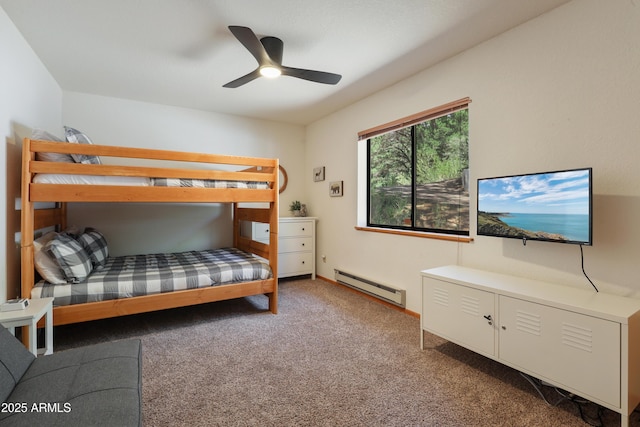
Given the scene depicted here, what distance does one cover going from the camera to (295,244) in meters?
3.99

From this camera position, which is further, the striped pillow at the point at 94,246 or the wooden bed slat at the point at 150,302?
the striped pillow at the point at 94,246

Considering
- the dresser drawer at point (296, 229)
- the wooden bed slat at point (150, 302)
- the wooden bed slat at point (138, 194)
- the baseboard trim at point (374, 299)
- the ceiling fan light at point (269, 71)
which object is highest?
the ceiling fan light at point (269, 71)

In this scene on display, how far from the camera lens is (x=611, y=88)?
1653 mm

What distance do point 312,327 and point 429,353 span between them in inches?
36.7

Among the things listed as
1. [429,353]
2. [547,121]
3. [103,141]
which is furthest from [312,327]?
[103,141]

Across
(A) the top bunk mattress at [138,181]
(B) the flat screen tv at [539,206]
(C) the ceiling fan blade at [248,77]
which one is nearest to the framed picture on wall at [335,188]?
(A) the top bunk mattress at [138,181]

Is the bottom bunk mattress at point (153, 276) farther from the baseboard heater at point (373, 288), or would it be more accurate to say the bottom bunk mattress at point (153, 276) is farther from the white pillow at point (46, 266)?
the baseboard heater at point (373, 288)

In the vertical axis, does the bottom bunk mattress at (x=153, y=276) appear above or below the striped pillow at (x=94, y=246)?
below

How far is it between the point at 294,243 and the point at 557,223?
285 centimetres

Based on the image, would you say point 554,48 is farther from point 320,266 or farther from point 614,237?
point 320,266

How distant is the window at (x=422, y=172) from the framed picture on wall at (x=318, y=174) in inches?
30.7

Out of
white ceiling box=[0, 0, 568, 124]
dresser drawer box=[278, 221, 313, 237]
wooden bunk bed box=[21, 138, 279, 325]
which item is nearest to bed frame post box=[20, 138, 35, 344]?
wooden bunk bed box=[21, 138, 279, 325]

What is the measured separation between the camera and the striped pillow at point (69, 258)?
2.07m

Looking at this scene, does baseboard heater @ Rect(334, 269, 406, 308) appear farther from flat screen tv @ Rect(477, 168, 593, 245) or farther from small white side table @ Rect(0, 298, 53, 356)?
small white side table @ Rect(0, 298, 53, 356)
